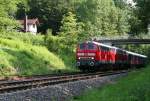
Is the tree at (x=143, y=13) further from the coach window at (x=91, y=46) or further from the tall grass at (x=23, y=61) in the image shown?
the coach window at (x=91, y=46)

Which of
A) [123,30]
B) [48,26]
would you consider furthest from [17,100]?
[123,30]

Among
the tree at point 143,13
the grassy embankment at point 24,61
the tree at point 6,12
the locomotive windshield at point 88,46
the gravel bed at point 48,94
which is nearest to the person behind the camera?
the gravel bed at point 48,94

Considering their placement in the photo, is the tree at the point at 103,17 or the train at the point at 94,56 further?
the tree at the point at 103,17

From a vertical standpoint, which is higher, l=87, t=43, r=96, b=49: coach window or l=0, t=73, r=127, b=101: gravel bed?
l=0, t=73, r=127, b=101: gravel bed

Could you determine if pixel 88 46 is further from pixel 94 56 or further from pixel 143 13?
pixel 143 13

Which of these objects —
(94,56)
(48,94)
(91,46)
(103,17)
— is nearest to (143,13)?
(91,46)

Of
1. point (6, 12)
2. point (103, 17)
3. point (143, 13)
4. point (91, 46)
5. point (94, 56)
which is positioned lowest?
point (103, 17)

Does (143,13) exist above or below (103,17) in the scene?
above

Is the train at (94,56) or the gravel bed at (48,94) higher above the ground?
the gravel bed at (48,94)

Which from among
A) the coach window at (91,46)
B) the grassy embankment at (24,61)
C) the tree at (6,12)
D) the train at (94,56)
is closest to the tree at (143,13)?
the train at (94,56)

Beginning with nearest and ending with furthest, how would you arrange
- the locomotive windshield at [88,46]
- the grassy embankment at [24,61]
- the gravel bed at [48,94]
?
the gravel bed at [48,94]
the grassy embankment at [24,61]
the locomotive windshield at [88,46]

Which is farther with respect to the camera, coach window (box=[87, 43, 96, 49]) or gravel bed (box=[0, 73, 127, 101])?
coach window (box=[87, 43, 96, 49])

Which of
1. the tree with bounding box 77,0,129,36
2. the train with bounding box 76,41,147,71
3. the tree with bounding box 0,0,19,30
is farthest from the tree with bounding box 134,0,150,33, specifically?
the tree with bounding box 77,0,129,36

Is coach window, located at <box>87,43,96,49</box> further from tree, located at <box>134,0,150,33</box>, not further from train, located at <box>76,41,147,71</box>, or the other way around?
tree, located at <box>134,0,150,33</box>
